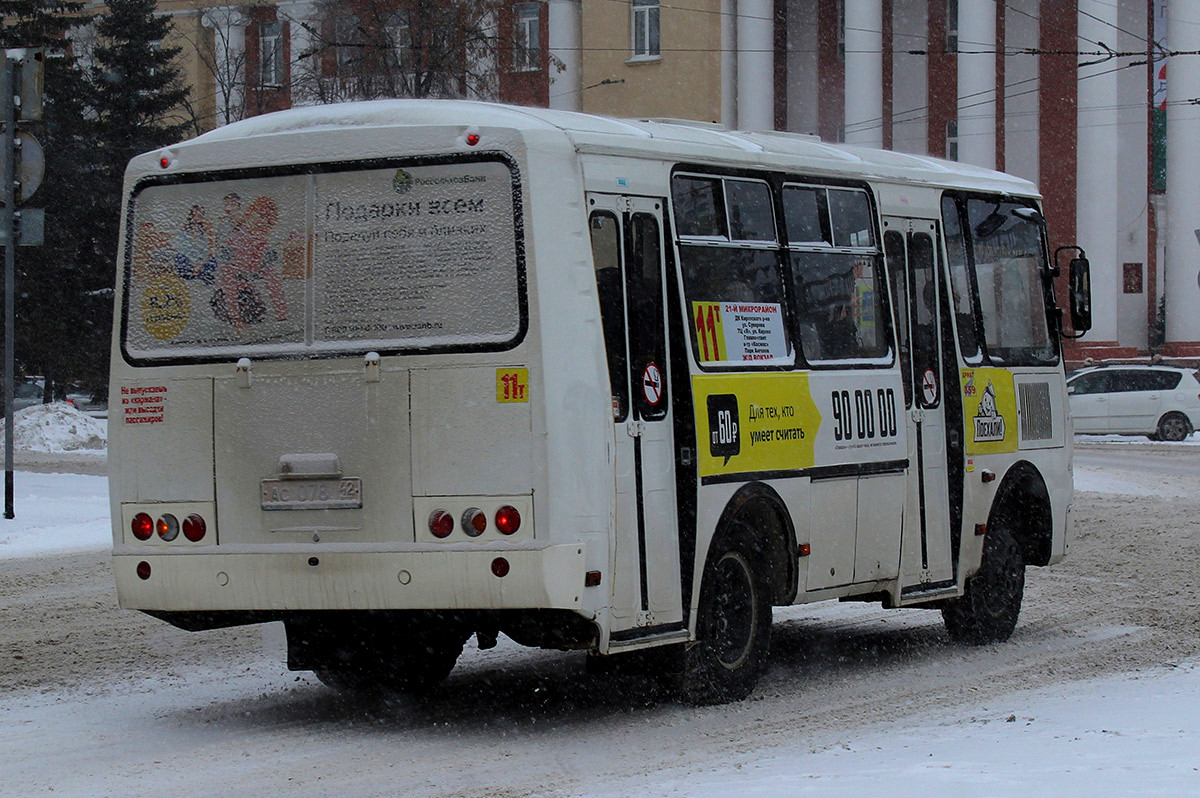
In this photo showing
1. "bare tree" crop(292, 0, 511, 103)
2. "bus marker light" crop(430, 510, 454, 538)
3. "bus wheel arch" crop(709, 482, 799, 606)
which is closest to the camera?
"bus marker light" crop(430, 510, 454, 538)

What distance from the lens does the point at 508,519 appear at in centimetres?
803

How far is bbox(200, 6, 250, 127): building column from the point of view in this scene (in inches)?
1789

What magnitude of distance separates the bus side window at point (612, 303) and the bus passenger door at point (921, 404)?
9.21 ft

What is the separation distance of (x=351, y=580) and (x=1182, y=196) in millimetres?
41043

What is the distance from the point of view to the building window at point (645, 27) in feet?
167

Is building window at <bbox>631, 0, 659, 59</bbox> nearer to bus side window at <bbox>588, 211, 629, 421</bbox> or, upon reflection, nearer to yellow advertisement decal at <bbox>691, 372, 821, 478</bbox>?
yellow advertisement decal at <bbox>691, 372, 821, 478</bbox>

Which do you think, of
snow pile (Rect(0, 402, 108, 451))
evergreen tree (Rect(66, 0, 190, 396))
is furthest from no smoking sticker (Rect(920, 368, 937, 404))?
evergreen tree (Rect(66, 0, 190, 396))

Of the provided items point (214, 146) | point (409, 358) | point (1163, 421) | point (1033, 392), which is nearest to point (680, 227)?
point (409, 358)

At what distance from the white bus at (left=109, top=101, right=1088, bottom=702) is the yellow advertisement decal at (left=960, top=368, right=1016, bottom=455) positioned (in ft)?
5.63

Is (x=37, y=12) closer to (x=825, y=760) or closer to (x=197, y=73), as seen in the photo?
(x=197, y=73)

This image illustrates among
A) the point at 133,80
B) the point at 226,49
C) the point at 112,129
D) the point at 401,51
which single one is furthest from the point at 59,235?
the point at 401,51

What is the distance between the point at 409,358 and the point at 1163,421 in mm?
31976

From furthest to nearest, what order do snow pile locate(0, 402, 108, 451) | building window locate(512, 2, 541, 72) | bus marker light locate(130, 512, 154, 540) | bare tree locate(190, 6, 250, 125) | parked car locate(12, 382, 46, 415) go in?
parked car locate(12, 382, 46, 415), bare tree locate(190, 6, 250, 125), building window locate(512, 2, 541, 72), snow pile locate(0, 402, 108, 451), bus marker light locate(130, 512, 154, 540)

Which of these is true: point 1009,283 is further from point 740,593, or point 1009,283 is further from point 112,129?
point 112,129
